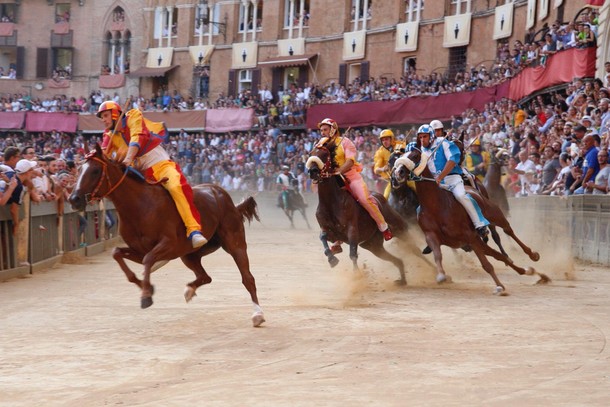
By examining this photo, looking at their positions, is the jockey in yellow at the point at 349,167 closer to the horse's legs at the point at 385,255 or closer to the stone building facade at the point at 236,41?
the horse's legs at the point at 385,255

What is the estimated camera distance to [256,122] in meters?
56.5

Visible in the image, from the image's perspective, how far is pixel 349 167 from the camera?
14.7 m

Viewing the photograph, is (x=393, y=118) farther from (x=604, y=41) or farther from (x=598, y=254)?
(x=598, y=254)

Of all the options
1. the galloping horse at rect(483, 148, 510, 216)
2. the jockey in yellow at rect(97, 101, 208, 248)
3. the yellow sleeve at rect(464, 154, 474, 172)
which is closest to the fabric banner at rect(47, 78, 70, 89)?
the yellow sleeve at rect(464, 154, 474, 172)

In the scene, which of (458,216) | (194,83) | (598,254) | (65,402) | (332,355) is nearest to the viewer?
(65,402)

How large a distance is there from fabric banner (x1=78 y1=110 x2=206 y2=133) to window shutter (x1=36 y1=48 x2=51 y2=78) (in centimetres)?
1185

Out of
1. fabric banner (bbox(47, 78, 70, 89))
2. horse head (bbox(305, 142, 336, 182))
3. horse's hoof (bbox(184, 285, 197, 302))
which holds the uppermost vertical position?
fabric banner (bbox(47, 78, 70, 89))

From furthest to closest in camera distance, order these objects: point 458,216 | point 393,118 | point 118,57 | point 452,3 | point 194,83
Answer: point 118,57
point 194,83
point 452,3
point 393,118
point 458,216

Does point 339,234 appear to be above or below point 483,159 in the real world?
below

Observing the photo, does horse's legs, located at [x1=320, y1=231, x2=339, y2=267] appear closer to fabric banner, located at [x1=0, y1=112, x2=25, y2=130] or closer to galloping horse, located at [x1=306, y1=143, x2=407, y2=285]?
galloping horse, located at [x1=306, y1=143, x2=407, y2=285]

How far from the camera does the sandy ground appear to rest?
22.6ft

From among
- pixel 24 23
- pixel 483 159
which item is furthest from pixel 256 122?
pixel 483 159

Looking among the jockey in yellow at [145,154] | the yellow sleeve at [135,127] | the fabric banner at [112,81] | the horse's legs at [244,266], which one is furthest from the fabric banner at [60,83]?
the horse's legs at [244,266]

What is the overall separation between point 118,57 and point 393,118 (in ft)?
108
